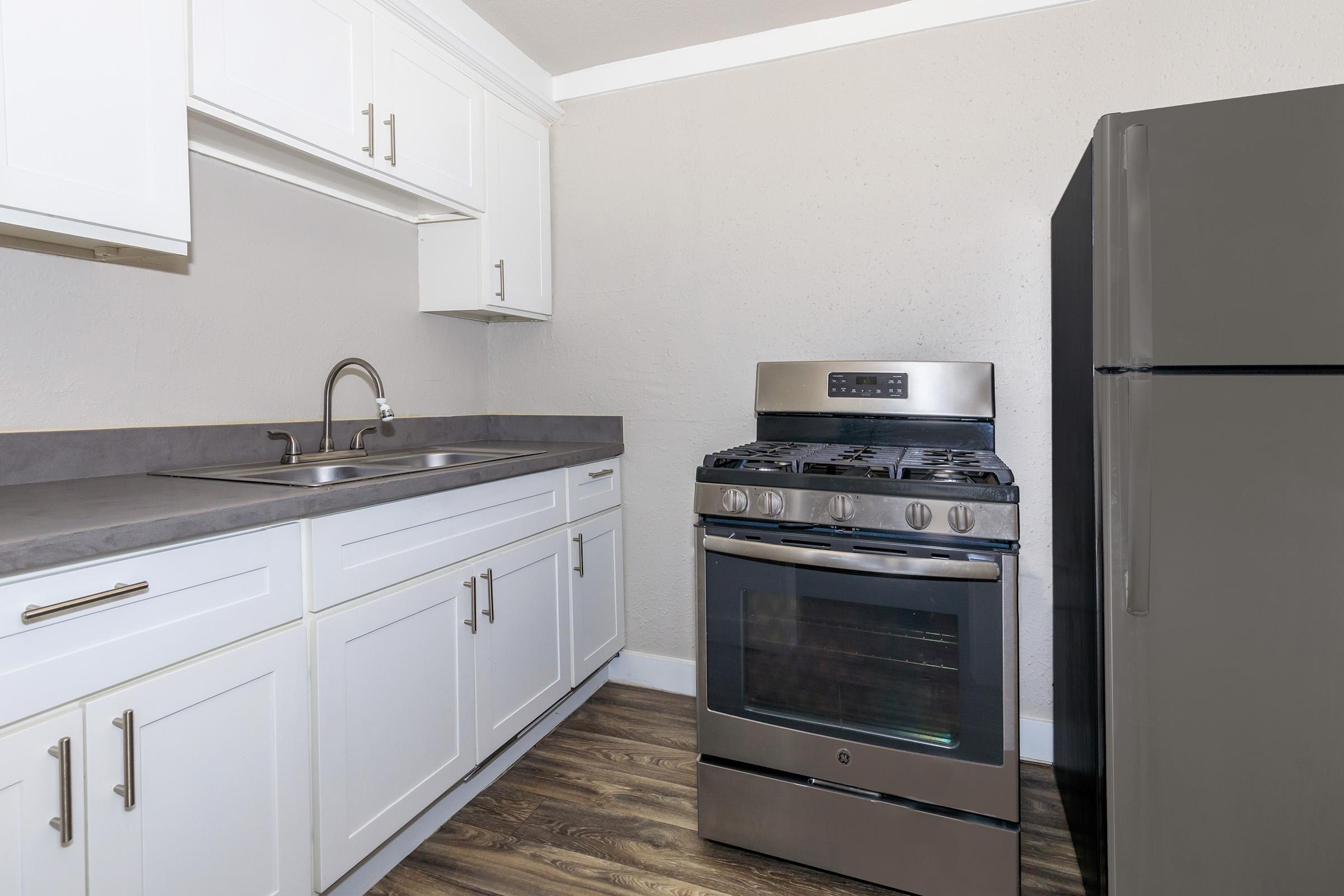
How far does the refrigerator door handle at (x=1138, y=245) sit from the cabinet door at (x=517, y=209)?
1.87 meters

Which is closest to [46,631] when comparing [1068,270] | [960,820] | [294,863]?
[294,863]

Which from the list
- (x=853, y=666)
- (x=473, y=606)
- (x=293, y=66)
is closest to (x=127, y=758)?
(x=473, y=606)

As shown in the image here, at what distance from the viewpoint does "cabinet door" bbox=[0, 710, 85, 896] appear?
3.03ft

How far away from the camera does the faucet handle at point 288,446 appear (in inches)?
74.6

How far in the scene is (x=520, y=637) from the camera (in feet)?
6.68

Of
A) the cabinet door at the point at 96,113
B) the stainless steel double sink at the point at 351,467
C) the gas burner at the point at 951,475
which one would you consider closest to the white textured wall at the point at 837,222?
the stainless steel double sink at the point at 351,467

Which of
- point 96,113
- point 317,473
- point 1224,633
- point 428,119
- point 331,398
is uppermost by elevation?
point 428,119

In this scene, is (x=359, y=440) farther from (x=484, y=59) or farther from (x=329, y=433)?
(x=484, y=59)

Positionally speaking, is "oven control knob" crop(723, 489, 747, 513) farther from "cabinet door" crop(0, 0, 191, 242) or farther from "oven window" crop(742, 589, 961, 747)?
"cabinet door" crop(0, 0, 191, 242)

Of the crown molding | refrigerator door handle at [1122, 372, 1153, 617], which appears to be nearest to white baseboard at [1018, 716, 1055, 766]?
refrigerator door handle at [1122, 372, 1153, 617]

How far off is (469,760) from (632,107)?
2.33m

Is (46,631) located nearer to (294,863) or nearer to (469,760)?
(294,863)

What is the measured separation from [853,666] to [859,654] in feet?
0.12

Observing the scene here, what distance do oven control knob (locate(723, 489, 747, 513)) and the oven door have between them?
0.05 m
